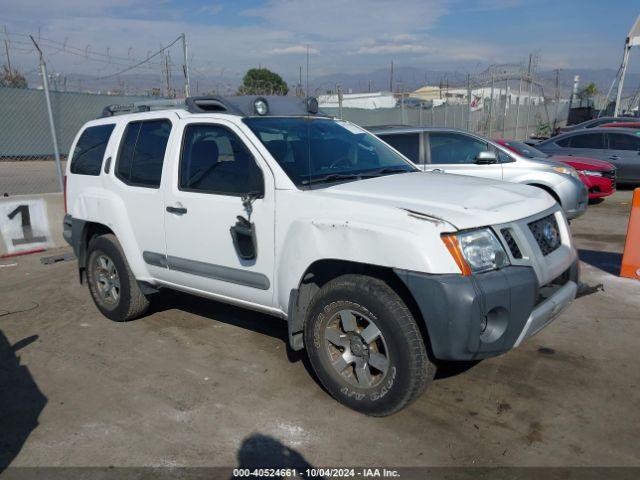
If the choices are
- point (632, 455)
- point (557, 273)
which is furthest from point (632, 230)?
point (632, 455)

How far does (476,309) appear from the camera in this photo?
3.00 meters

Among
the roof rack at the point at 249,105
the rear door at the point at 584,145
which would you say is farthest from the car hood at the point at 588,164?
the roof rack at the point at 249,105

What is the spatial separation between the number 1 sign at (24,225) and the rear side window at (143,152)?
3808 millimetres

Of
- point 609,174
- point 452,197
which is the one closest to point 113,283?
point 452,197

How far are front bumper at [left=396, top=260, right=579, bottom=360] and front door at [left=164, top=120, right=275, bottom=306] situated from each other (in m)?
1.18

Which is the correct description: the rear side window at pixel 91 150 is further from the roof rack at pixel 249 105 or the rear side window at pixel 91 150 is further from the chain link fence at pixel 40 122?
the chain link fence at pixel 40 122

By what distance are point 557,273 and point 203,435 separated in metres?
2.40

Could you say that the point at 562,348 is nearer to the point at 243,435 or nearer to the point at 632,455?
the point at 632,455

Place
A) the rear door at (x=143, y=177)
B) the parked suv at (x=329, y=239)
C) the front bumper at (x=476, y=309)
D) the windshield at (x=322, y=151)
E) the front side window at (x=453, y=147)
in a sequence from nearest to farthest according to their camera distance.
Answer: the front bumper at (x=476, y=309) → the parked suv at (x=329, y=239) → the windshield at (x=322, y=151) → the rear door at (x=143, y=177) → the front side window at (x=453, y=147)

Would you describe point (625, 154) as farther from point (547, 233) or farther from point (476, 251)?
point (476, 251)

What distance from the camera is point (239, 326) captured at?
5.18m

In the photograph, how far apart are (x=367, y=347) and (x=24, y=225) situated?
6.53m

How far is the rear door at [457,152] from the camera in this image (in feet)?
28.4

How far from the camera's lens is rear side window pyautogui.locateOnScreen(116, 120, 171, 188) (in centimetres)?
466
